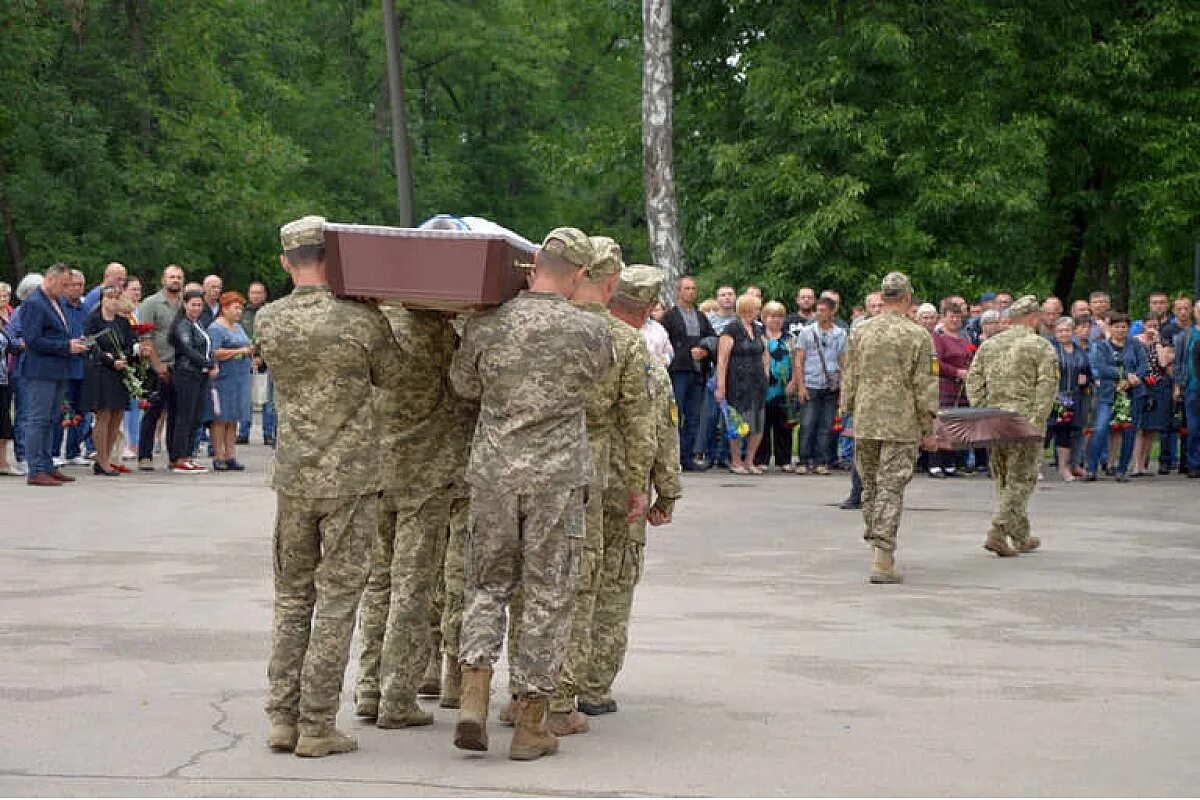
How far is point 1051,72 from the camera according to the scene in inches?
1439

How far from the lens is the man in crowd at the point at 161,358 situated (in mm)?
20719

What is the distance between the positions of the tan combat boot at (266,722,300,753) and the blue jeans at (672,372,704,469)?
47.7 feet

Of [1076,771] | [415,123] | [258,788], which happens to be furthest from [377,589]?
[415,123]

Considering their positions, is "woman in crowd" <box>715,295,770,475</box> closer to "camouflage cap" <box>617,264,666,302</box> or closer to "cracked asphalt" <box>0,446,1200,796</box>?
"cracked asphalt" <box>0,446,1200,796</box>

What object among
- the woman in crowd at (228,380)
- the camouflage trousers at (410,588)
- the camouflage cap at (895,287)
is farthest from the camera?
the woman in crowd at (228,380)

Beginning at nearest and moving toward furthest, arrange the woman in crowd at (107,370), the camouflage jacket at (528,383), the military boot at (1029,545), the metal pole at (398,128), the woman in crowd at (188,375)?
the camouflage jacket at (528,383) < the military boot at (1029,545) < the woman in crowd at (107,370) < the woman in crowd at (188,375) < the metal pole at (398,128)

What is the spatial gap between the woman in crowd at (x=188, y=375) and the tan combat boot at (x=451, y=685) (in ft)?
40.7

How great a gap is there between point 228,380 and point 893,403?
9.98 meters

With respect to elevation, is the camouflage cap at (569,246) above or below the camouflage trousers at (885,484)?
above

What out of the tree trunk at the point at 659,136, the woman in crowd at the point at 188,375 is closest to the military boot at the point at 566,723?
the woman in crowd at the point at 188,375

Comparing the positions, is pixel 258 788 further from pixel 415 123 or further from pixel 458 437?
pixel 415 123

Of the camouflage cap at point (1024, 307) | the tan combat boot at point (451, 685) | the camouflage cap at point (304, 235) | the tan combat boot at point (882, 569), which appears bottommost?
the tan combat boot at point (451, 685)

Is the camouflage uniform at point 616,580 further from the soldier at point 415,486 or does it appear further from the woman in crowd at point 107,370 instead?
the woman in crowd at point 107,370

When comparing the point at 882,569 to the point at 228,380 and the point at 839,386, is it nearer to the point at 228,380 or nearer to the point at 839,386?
the point at 839,386
